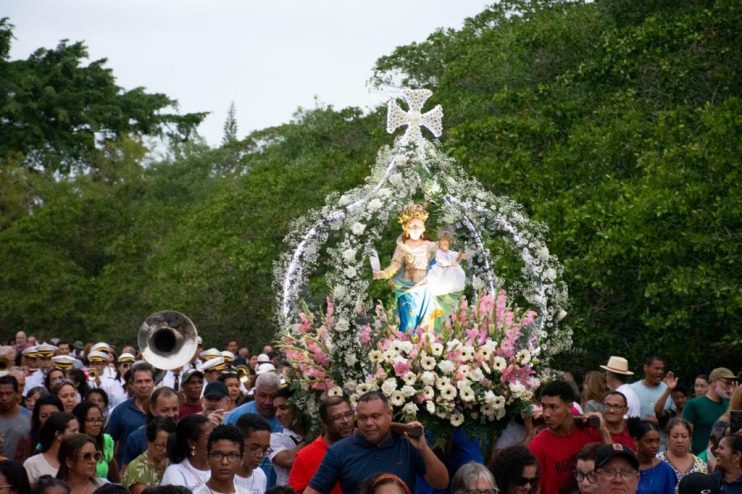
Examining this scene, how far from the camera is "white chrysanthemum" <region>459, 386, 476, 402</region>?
12041 millimetres

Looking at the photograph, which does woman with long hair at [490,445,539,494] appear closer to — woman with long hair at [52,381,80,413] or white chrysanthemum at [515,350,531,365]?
white chrysanthemum at [515,350,531,365]

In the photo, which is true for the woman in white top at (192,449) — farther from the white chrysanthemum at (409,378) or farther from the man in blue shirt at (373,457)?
the white chrysanthemum at (409,378)

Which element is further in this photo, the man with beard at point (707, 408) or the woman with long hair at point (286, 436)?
the man with beard at point (707, 408)

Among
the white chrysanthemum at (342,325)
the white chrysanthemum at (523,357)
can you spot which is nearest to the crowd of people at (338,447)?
the white chrysanthemum at (523,357)

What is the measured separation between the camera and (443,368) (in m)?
12.2

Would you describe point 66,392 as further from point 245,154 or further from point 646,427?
point 245,154

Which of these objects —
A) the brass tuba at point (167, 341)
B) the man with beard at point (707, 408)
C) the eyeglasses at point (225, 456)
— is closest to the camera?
the eyeglasses at point (225, 456)

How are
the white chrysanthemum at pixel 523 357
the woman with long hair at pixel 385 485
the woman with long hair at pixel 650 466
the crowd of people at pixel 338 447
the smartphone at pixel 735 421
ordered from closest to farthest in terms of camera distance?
the woman with long hair at pixel 385 485
the crowd of people at pixel 338 447
the woman with long hair at pixel 650 466
the smartphone at pixel 735 421
the white chrysanthemum at pixel 523 357

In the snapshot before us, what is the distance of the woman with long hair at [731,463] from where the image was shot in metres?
10.3

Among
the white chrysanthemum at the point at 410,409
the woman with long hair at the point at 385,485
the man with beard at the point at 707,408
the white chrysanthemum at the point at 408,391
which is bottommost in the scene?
the man with beard at the point at 707,408

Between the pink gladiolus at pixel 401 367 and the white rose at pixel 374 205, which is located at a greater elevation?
the white rose at pixel 374 205

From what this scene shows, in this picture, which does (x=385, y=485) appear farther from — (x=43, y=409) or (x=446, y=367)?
(x=43, y=409)

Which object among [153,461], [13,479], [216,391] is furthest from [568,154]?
[13,479]

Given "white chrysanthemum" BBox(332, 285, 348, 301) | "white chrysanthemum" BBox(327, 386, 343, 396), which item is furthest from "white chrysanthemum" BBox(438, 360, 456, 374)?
"white chrysanthemum" BBox(332, 285, 348, 301)
